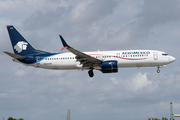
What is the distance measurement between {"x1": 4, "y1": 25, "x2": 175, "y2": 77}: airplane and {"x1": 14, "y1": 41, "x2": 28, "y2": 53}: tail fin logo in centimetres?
268

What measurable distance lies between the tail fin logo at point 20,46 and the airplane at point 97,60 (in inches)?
106

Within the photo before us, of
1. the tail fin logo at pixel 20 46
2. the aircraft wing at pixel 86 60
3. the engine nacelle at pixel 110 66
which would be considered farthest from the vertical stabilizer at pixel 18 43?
the engine nacelle at pixel 110 66

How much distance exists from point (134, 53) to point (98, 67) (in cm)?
812

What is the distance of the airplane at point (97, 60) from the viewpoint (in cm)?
5394

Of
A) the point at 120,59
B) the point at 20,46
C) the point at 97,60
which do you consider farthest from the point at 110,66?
the point at 20,46

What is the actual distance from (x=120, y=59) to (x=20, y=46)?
920 inches

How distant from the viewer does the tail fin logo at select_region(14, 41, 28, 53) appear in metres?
61.0

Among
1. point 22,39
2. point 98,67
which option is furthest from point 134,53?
point 22,39

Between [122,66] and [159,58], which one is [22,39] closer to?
[122,66]

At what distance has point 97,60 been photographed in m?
54.2

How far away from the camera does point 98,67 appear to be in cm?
5672

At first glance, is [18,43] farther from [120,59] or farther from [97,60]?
[120,59]

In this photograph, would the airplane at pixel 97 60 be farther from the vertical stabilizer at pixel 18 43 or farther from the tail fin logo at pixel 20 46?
the tail fin logo at pixel 20 46

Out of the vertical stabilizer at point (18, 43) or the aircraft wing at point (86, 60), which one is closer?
the aircraft wing at point (86, 60)
